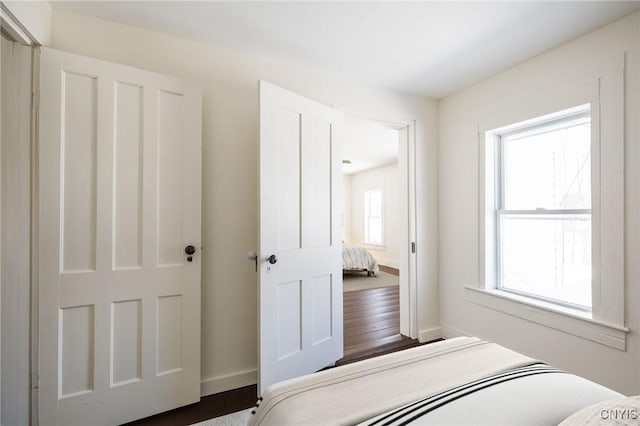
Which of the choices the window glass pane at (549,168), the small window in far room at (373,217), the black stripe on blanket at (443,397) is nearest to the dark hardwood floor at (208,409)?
the black stripe on blanket at (443,397)

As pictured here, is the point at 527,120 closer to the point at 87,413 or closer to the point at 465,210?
the point at 465,210

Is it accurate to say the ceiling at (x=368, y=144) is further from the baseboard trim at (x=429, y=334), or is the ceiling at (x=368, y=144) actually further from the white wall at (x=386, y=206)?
the baseboard trim at (x=429, y=334)

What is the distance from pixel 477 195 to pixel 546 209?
505mm

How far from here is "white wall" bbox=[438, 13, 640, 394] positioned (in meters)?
1.62

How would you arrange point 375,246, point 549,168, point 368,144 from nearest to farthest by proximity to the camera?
point 549,168 < point 368,144 < point 375,246

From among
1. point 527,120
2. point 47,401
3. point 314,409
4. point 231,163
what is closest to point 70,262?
point 47,401

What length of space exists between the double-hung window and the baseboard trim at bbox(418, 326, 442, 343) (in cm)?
77

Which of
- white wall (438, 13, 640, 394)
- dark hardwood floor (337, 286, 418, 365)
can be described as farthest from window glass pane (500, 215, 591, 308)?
dark hardwood floor (337, 286, 418, 365)

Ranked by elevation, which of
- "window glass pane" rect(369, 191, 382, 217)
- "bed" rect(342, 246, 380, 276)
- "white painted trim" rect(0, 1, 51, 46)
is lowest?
"bed" rect(342, 246, 380, 276)

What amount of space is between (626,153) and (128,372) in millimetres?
3167

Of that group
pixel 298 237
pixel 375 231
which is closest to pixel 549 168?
pixel 298 237

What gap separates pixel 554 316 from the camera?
1.96 meters

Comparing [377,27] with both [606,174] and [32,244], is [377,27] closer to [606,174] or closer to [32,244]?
[606,174]

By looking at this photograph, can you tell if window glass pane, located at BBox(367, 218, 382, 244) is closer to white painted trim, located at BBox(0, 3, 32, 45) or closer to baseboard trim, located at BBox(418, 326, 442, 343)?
baseboard trim, located at BBox(418, 326, 442, 343)
